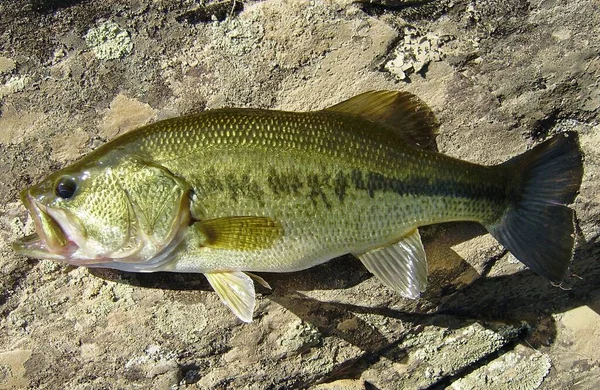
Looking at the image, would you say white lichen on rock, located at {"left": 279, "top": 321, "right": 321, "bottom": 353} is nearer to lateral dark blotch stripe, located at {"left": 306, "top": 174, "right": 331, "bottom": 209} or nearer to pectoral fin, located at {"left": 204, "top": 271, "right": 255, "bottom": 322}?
pectoral fin, located at {"left": 204, "top": 271, "right": 255, "bottom": 322}

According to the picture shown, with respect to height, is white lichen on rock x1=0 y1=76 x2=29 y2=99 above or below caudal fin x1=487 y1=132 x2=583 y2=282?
above

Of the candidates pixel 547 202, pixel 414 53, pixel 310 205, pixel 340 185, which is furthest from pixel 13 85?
pixel 547 202

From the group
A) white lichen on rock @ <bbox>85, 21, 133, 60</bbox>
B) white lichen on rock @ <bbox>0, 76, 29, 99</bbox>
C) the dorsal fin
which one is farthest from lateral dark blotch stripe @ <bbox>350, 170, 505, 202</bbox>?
white lichen on rock @ <bbox>0, 76, 29, 99</bbox>

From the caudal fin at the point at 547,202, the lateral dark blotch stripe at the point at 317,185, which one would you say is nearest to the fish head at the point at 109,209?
the lateral dark blotch stripe at the point at 317,185

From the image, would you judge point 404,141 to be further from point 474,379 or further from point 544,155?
point 474,379

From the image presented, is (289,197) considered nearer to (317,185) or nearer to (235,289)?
(317,185)

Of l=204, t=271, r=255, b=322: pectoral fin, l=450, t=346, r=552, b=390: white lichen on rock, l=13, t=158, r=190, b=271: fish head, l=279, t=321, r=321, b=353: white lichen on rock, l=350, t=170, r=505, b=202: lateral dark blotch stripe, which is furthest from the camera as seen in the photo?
l=450, t=346, r=552, b=390: white lichen on rock

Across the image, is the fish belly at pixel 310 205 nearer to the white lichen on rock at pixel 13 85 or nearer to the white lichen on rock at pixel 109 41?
the white lichen on rock at pixel 109 41
